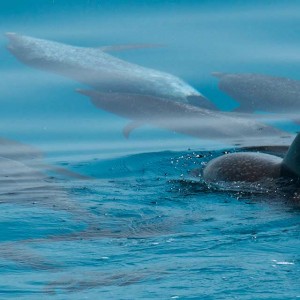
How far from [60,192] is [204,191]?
83 centimetres

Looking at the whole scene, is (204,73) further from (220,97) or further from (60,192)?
(60,192)

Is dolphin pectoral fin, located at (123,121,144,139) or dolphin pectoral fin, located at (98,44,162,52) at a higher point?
dolphin pectoral fin, located at (98,44,162,52)

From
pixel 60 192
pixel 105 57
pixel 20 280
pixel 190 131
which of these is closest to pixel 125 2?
pixel 105 57

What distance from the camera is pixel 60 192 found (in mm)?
6113

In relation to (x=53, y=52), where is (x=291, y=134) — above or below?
below

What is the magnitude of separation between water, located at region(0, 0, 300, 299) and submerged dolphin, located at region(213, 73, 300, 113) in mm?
99

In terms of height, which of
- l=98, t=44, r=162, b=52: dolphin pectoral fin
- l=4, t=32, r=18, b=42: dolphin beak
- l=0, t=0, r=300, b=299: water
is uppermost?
l=4, t=32, r=18, b=42: dolphin beak

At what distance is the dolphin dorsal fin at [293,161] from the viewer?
A: 5895mm

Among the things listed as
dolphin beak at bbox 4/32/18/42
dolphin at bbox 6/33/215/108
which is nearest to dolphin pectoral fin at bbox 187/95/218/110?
dolphin at bbox 6/33/215/108

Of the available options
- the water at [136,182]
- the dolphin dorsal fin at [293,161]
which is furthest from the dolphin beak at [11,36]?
the dolphin dorsal fin at [293,161]

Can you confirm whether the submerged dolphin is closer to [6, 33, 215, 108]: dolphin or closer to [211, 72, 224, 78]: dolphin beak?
[211, 72, 224, 78]: dolphin beak


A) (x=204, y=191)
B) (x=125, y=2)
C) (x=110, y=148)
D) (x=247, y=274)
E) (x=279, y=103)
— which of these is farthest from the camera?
(x=125, y=2)

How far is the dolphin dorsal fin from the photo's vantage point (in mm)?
5895

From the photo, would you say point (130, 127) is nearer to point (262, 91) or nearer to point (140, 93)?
point (140, 93)
